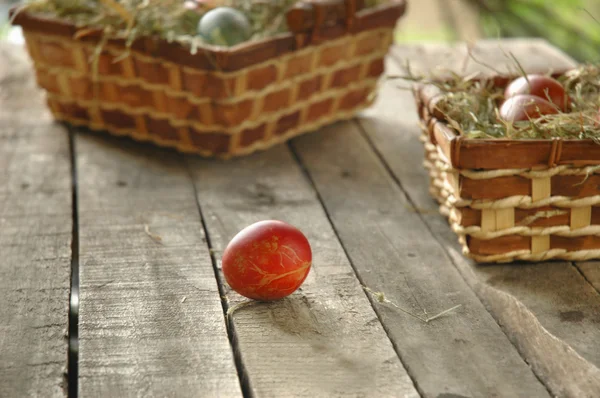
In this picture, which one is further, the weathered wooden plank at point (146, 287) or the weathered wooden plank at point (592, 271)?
the weathered wooden plank at point (592, 271)

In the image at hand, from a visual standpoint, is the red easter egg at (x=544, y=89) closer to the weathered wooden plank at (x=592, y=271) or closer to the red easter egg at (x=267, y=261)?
the weathered wooden plank at (x=592, y=271)

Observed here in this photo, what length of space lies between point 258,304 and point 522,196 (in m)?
0.46

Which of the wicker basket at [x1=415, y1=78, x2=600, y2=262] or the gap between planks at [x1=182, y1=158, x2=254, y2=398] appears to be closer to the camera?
the gap between planks at [x1=182, y1=158, x2=254, y2=398]

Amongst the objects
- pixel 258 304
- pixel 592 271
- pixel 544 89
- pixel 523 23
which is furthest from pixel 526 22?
pixel 258 304

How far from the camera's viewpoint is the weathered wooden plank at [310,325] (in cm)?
103

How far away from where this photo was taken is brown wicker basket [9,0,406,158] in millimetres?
1698

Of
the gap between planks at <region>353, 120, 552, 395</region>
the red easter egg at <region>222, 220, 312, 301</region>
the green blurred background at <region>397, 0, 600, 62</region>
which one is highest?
the red easter egg at <region>222, 220, 312, 301</region>

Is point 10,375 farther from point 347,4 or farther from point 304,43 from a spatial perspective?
point 347,4

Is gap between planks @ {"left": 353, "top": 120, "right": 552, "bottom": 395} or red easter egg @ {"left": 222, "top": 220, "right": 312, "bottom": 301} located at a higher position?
red easter egg @ {"left": 222, "top": 220, "right": 312, "bottom": 301}

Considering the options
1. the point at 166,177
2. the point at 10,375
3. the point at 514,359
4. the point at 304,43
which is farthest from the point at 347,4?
the point at 10,375

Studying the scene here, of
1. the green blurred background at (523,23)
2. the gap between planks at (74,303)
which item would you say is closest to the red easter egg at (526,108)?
the gap between planks at (74,303)

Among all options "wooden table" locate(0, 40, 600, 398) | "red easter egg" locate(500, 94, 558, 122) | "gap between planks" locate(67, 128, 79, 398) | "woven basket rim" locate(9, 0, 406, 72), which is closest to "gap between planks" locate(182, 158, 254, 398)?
"wooden table" locate(0, 40, 600, 398)

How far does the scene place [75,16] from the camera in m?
1.89

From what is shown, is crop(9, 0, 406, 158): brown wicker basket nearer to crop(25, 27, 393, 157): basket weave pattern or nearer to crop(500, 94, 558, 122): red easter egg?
crop(25, 27, 393, 157): basket weave pattern
